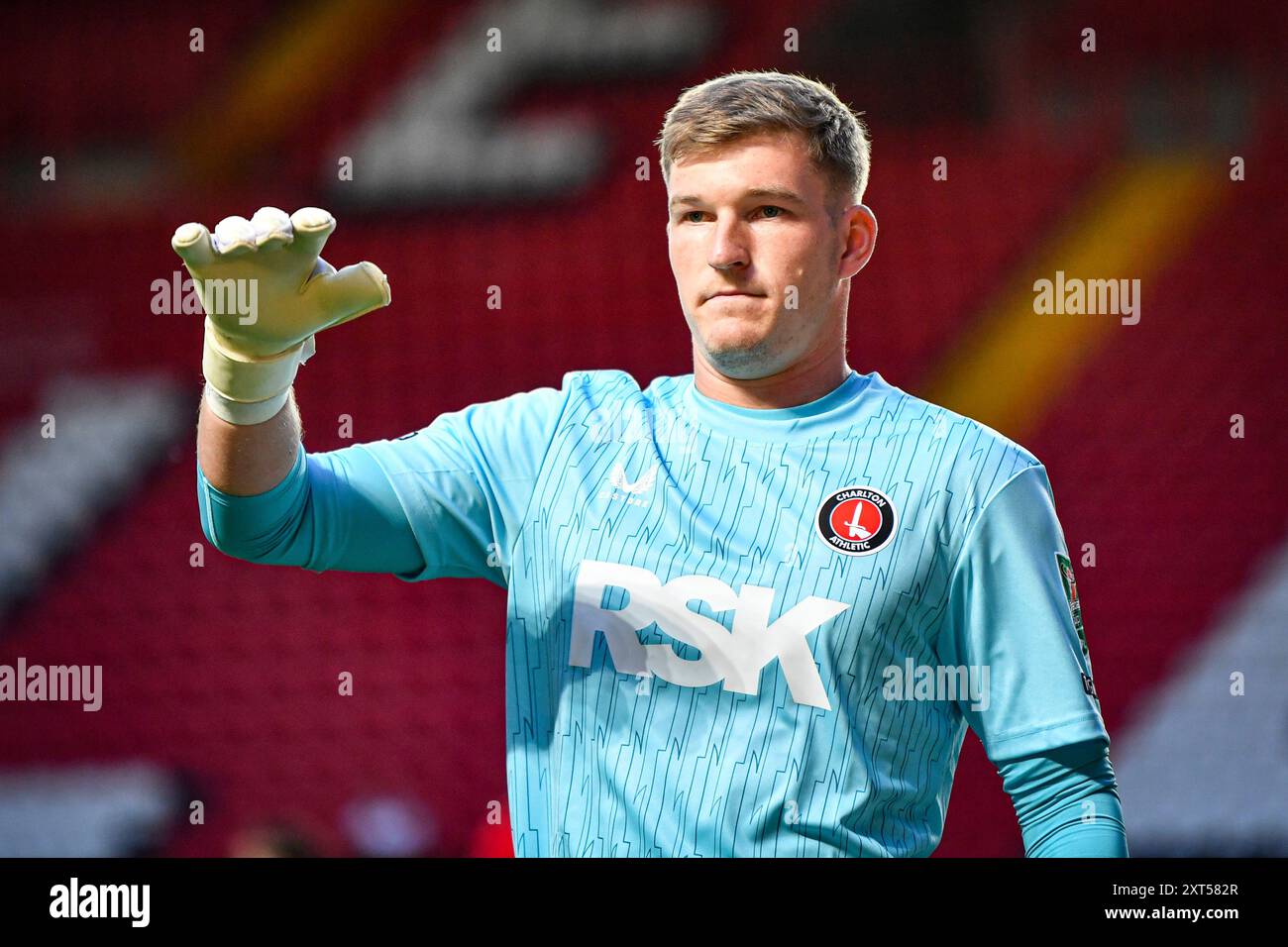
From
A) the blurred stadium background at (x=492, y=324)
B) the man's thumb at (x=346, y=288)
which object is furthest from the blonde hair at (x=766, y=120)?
the blurred stadium background at (x=492, y=324)

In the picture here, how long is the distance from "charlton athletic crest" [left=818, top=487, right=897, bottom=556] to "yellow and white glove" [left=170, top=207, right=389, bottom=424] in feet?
1.92

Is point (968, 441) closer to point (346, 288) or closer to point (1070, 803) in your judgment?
point (1070, 803)

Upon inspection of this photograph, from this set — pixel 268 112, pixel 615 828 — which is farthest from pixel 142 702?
pixel 615 828

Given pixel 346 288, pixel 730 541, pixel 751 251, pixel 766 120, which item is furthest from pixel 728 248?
pixel 346 288

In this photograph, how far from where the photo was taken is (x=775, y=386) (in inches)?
75.7

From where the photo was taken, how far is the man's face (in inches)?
73.1

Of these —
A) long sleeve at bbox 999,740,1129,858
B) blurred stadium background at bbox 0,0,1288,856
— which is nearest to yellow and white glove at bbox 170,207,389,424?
long sleeve at bbox 999,740,1129,858

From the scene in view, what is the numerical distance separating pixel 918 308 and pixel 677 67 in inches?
35.7

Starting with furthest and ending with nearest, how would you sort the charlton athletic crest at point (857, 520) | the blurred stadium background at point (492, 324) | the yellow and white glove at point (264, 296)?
the blurred stadium background at point (492, 324)
the charlton athletic crest at point (857, 520)
the yellow and white glove at point (264, 296)

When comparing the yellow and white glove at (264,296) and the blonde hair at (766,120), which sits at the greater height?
the blonde hair at (766,120)

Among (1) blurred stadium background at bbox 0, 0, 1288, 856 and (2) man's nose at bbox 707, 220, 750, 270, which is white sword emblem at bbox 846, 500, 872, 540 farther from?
(1) blurred stadium background at bbox 0, 0, 1288, 856

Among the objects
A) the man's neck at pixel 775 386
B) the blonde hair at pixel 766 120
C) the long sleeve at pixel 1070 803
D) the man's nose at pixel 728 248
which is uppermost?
the blonde hair at pixel 766 120

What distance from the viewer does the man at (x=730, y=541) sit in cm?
171

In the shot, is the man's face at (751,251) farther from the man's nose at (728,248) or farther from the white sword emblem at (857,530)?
the white sword emblem at (857,530)
